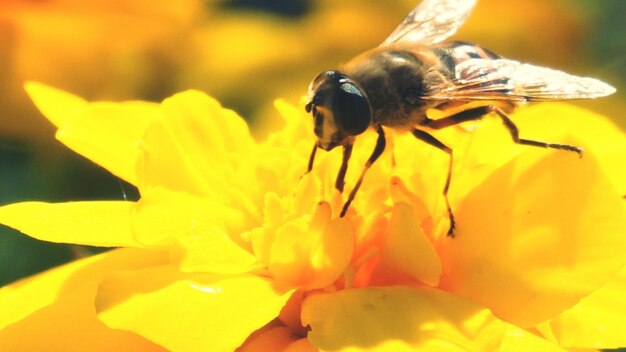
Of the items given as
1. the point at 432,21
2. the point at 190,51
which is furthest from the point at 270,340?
the point at 190,51

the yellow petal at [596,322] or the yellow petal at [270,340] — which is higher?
the yellow petal at [270,340]

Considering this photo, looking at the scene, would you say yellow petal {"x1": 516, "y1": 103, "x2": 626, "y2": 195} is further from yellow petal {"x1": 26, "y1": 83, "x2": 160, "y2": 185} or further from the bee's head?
yellow petal {"x1": 26, "y1": 83, "x2": 160, "y2": 185}

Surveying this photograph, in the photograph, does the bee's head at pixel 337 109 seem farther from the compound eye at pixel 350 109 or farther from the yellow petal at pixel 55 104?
the yellow petal at pixel 55 104

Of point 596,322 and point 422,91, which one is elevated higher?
point 422,91

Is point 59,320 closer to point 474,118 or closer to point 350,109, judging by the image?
point 350,109

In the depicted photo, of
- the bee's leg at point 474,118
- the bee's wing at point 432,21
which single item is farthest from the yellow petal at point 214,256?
the bee's wing at point 432,21

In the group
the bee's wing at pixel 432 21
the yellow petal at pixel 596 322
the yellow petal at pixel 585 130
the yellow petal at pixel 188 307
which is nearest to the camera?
the yellow petal at pixel 188 307

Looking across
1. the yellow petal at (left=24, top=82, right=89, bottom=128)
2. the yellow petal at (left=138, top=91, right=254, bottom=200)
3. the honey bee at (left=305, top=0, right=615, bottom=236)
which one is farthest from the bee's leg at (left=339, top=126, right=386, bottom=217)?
the yellow petal at (left=24, top=82, right=89, bottom=128)
